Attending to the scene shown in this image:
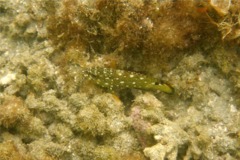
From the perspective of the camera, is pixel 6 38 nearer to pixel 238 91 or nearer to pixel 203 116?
pixel 203 116

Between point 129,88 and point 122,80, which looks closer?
point 122,80

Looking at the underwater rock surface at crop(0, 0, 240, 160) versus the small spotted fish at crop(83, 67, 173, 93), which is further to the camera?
the small spotted fish at crop(83, 67, 173, 93)

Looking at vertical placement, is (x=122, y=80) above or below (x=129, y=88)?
above

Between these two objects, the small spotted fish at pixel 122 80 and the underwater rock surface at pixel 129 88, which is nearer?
the underwater rock surface at pixel 129 88
